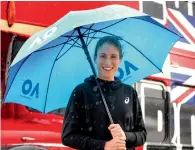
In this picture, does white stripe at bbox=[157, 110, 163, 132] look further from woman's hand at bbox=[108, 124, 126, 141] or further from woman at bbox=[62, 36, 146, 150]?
woman's hand at bbox=[108, 124, 126, 141]

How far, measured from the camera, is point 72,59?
3.03 metres

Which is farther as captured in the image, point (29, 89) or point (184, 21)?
point (184, 21)

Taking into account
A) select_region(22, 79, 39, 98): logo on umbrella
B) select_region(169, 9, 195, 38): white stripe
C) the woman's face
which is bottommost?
select_region(22, 79, 39, 98): logo on umbrella

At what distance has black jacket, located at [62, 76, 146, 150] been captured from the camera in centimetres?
243

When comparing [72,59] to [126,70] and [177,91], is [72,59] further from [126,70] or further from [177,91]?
[177,91]

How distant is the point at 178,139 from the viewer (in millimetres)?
6090

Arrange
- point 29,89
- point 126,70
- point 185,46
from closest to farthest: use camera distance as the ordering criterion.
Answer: point 29,89, point 126,70, point 185,46

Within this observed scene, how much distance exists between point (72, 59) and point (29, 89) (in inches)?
12.2

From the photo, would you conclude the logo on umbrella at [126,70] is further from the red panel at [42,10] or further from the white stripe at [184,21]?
the white stripe at [184,21]

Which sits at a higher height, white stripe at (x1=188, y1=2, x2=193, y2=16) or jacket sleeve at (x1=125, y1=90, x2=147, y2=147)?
white stripe at (x1=188, y1=2, x2=193, y2=16)

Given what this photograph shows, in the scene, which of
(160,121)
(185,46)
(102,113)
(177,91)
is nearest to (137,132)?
(102,113)

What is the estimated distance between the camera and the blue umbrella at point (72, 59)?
2893 millimetres

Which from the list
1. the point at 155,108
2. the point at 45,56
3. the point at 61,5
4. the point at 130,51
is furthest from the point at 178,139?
the point at 45,56

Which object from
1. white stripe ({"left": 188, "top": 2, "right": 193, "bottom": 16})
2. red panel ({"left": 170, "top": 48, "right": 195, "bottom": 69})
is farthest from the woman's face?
white stripe ({"left": 188, "top": 2, "right": 193, "bottom": 16})
